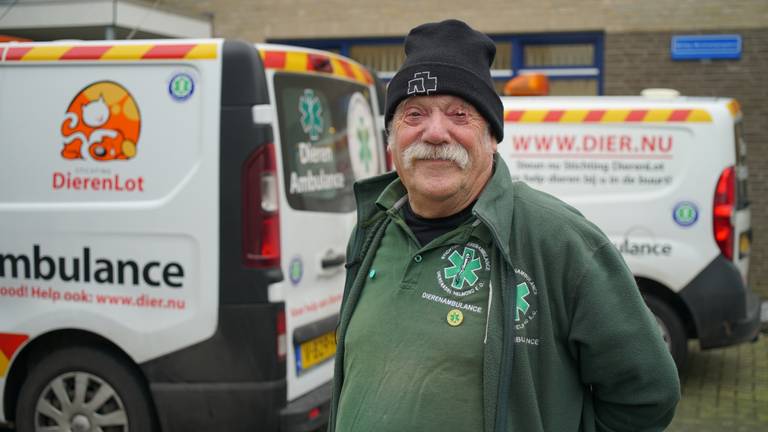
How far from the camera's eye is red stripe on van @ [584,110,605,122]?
7062 mm

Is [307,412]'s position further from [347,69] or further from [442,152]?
[442,152]

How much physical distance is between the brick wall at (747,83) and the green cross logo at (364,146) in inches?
258

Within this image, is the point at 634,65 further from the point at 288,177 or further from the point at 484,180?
the point at 484,180

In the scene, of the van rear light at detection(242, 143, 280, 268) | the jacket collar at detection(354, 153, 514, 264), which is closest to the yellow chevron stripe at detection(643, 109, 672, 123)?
the van rear light at detection(242, 143, 280, 268)

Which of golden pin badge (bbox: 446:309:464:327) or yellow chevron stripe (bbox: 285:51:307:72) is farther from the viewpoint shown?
yellow chevron stripe (bbox: 285:51:307:72)

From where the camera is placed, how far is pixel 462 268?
7.64ft

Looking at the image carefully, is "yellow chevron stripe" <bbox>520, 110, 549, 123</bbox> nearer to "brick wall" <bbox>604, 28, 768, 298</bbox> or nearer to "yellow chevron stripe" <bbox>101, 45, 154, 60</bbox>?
"yellow chevron stripe" <bbox>101, 45, 154, 60</bbox>

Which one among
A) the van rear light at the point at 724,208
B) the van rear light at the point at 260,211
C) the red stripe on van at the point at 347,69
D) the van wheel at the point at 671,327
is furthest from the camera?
the van wheel at the point at 671,327

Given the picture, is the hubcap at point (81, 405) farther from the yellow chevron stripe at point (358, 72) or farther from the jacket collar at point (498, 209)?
the jacket collar at point (498, 209)

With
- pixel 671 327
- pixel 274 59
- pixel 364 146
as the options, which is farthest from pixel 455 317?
pixel 671 327

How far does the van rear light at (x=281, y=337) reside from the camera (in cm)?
476

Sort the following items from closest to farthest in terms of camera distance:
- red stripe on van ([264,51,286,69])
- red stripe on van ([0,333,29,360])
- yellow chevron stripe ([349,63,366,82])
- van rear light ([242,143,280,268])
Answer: van rear light ([242,143,280,268]) < red stripe on van ([264,51,286,69]) < red stripe on van ([0,333,29,360]) < yellow chevron stripe ([349,63,366,82])

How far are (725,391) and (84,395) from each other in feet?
15.3

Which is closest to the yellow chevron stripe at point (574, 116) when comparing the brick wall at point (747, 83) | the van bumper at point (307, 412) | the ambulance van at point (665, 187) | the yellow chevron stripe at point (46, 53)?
the ambulance van at point (665, 187)
